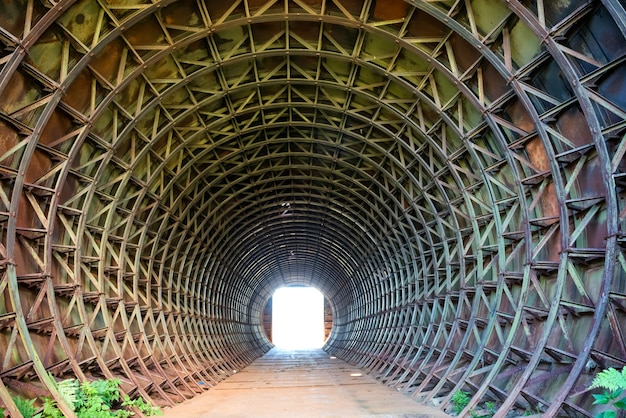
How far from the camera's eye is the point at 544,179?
11.4 m

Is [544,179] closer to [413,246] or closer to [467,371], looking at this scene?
[467,371]

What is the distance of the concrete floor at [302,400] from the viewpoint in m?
13.7

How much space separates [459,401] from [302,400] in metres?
5.71

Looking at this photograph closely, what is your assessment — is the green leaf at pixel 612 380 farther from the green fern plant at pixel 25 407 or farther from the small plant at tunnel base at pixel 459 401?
the green fern plant at pixel 25 407

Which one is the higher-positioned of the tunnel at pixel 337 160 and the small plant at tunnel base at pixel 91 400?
the tunnel at pixel 337 160

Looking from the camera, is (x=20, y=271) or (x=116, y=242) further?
(x=116, y=242)

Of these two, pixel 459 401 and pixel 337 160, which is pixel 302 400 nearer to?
pixel 459 401

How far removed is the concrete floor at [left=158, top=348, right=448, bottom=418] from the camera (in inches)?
539

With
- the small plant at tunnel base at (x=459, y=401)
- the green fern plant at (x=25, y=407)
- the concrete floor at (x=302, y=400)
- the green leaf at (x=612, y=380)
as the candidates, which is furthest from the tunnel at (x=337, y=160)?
the green leaf at (x=612, y=380)

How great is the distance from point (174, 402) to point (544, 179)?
13108mm

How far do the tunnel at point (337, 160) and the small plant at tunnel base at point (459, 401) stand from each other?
0.58m

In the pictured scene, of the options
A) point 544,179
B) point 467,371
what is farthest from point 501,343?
point 544,179

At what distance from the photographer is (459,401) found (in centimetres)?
1284

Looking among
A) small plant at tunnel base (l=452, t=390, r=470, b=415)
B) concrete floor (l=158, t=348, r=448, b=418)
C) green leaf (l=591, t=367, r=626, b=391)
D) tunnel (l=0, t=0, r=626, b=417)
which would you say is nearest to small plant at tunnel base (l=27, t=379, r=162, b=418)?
tunnel (l=0, t=0, r=626, b=417)
